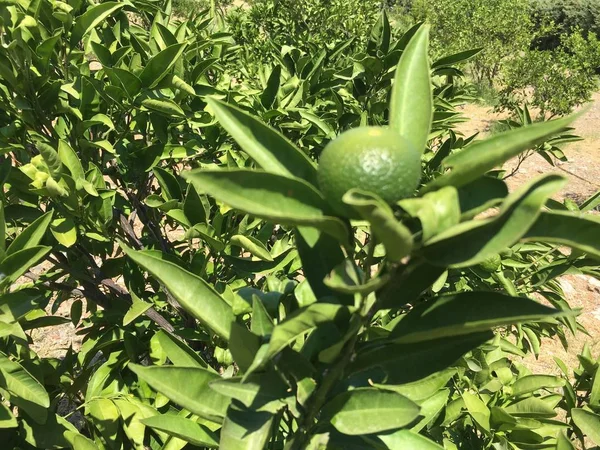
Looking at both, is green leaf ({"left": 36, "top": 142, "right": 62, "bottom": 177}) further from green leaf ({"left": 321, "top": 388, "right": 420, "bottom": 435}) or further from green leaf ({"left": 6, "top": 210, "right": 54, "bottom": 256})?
green leaf ({"left": 321, "top": 388, "right": 420, "bottom": 435})

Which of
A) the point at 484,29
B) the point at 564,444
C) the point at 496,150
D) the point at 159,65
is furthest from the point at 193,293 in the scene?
the point at 484,29

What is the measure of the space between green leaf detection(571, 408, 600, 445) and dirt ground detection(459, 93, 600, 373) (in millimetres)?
580

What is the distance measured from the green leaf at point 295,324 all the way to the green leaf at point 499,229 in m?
0.14

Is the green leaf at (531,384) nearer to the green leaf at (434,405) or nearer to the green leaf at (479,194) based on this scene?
the green leaf at (434,405)

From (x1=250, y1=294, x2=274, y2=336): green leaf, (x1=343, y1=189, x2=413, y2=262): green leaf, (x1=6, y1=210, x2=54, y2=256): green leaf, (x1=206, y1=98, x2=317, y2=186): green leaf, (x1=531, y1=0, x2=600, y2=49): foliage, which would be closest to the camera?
(x1=343, y1=189, x2=413, y2=262): green leaf

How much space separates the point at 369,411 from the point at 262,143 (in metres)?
0.39

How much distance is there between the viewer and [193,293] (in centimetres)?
78

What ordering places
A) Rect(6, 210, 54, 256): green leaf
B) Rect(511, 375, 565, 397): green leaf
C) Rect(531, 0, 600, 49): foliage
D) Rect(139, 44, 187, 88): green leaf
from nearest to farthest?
Rect(6, 210, 54, 256): green leaf < Rect(139, 44, 187, 88): green leaf < Rect(511, 375, 565, 397): green leaf < Rect(531, 0, 600, 49): foliage

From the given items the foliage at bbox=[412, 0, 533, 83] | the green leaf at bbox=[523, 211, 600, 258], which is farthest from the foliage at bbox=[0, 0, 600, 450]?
the foliage at bbox=[412, 0, 533, 83]

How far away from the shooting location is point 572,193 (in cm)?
699

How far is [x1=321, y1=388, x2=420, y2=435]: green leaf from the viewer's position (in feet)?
2.10

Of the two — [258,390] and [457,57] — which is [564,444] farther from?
[457,57]

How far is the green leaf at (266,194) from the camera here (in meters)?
0.51

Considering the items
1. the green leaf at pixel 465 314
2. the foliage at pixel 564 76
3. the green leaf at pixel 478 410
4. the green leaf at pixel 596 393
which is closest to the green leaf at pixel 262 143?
the green leaf at pixel 465 314
